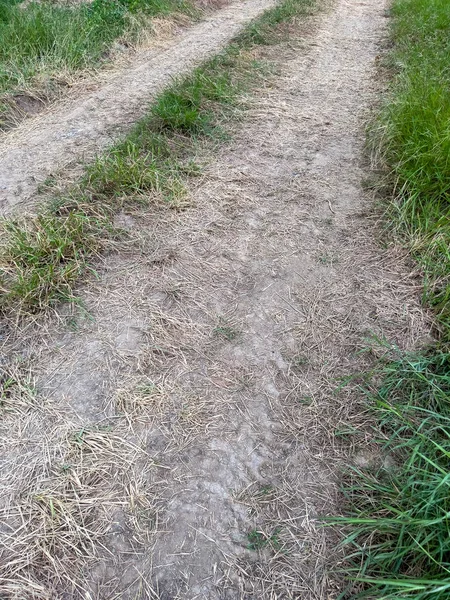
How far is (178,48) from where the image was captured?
18.6ft

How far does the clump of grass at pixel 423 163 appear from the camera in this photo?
7.16 feet

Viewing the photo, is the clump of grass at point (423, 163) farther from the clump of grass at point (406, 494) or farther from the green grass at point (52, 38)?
the green grass at point (52, 38)

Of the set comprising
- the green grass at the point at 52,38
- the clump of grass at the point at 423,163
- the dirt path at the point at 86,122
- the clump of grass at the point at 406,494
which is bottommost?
the clump of grass at the point at 406,494

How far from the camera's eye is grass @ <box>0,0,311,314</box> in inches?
84.8

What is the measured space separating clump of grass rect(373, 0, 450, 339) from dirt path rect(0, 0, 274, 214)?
237 cm

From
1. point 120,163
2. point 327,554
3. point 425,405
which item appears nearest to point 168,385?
point 327,554

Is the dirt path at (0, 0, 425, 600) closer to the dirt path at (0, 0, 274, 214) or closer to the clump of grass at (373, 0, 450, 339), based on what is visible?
the clump of grass at (373, 0, 450, 339)

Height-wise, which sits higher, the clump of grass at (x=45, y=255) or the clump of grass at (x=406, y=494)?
the clump of grass at (x=45, y=255)

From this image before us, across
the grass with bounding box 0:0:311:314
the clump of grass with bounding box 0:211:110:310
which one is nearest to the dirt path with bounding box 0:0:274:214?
the grass with bounding box 0:0:311:314

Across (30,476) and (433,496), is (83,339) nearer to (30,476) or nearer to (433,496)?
(30,476)

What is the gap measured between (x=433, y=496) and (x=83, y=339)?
158cm

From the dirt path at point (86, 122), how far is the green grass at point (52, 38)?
43cm

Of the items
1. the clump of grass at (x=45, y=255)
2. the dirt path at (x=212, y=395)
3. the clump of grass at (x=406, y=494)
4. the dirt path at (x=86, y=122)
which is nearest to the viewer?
the clump of grass at (x=406, y=494)

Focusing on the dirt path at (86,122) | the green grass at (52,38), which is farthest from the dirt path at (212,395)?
the green grass at (52,38)
